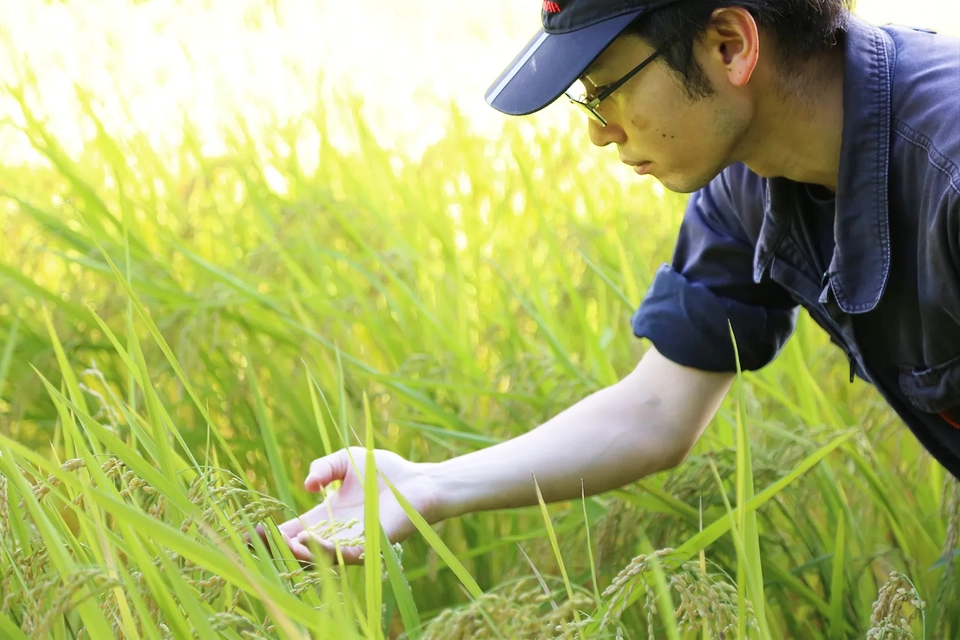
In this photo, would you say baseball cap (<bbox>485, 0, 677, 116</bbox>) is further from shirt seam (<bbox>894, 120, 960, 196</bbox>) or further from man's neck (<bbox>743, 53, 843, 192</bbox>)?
shirt seam (<bbox>894, 120, 960, 196</bbox>)

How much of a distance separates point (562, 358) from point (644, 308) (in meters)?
0.20

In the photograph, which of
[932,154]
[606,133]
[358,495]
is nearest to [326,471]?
[358,495]

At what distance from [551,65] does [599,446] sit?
1.89 feet

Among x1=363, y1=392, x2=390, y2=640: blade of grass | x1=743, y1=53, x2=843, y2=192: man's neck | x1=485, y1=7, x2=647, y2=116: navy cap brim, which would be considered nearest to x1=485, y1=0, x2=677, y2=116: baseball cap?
x1=485, y1=7, x2=647, y2=116: navy cap brim

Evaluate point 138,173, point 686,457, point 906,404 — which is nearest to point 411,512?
point 686,457

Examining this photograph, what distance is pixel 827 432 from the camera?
5.44 feet

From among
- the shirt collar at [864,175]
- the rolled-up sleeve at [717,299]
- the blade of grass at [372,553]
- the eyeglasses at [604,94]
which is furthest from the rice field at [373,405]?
the eyeglasses at [604,94]

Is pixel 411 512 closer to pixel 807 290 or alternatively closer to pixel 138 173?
pixel 807 290

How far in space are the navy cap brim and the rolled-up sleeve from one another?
1.39 feet

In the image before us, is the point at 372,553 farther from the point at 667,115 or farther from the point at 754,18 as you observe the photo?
the point at 754,18

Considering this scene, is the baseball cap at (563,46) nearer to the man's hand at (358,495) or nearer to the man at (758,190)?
the man at (758,190)

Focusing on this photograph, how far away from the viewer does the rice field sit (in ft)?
3.11

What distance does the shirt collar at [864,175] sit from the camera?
1.33 m

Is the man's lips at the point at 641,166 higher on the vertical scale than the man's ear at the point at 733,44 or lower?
lower
